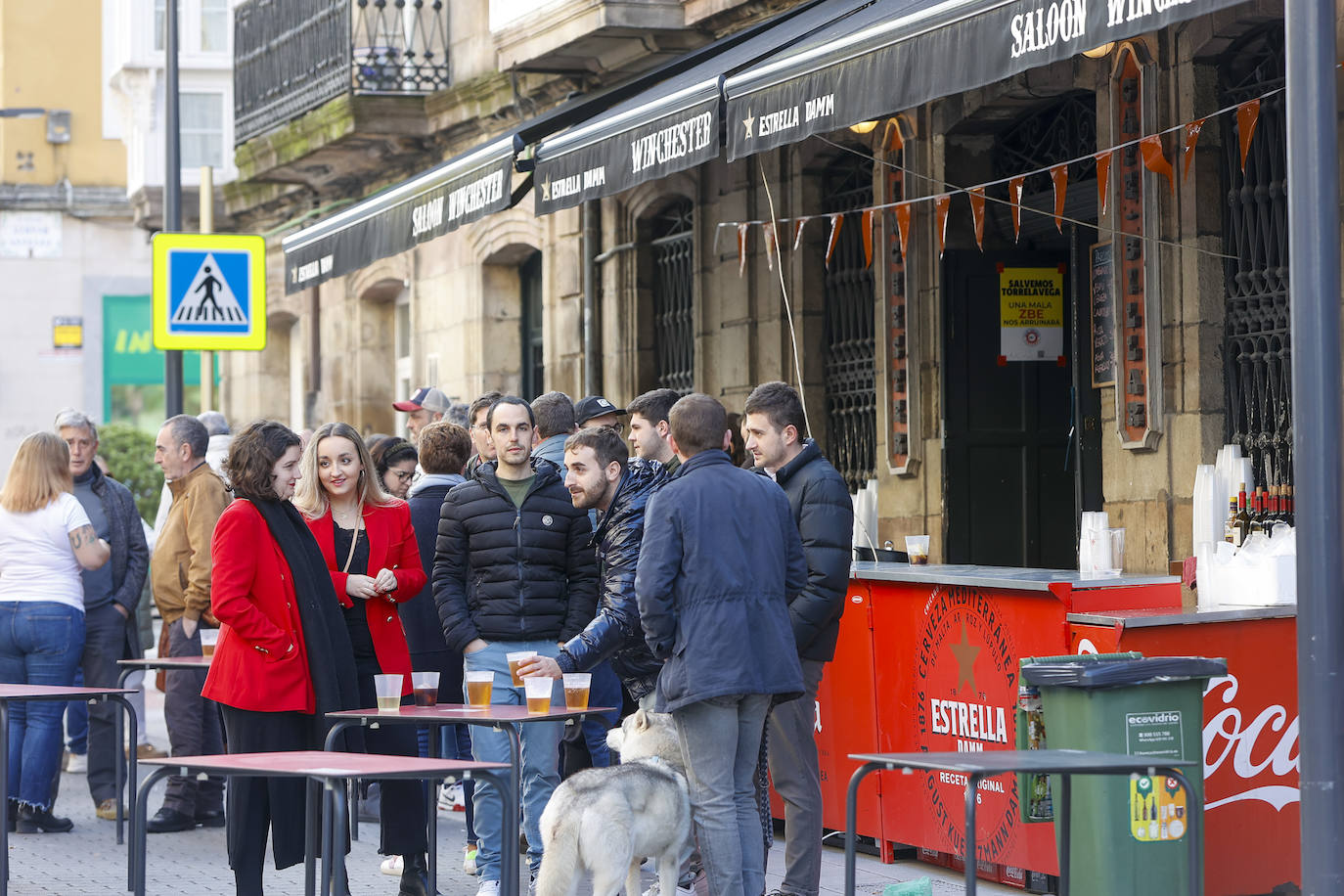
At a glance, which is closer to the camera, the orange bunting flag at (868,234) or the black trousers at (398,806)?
the black trousers at (398,806)

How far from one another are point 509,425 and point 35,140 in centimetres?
3836

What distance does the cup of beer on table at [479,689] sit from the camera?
694 centimetres

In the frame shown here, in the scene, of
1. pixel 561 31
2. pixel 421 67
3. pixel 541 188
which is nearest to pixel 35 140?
pixel 421 67

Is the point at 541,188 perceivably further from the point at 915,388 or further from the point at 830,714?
the point at 830,714

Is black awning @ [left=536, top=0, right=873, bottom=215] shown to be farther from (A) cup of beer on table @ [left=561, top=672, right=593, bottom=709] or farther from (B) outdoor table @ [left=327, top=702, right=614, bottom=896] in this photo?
(B) outdoor table @ [left=327, top=702, right=614, bottom=896]

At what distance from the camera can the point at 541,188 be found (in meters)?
11.0

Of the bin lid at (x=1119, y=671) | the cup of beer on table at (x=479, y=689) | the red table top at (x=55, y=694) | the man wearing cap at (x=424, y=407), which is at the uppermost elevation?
the man wearing cap at (x=424, y=407)

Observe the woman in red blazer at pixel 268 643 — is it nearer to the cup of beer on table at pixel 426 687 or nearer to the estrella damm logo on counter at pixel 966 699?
the cup of beer on table at pixel 426 687

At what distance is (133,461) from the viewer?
105ft

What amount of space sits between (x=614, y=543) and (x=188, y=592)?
330 cm

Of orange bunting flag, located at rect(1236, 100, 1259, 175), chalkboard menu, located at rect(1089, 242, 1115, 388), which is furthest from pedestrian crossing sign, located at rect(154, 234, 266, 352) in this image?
orange bunting flag, located at rect(1236, 100, 1259, 175)

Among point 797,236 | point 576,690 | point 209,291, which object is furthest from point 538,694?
point 209,291

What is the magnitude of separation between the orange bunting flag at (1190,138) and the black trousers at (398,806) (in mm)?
4531

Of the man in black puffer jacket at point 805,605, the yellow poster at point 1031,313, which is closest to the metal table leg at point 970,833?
the man in black puffer jacket at point 805,605
